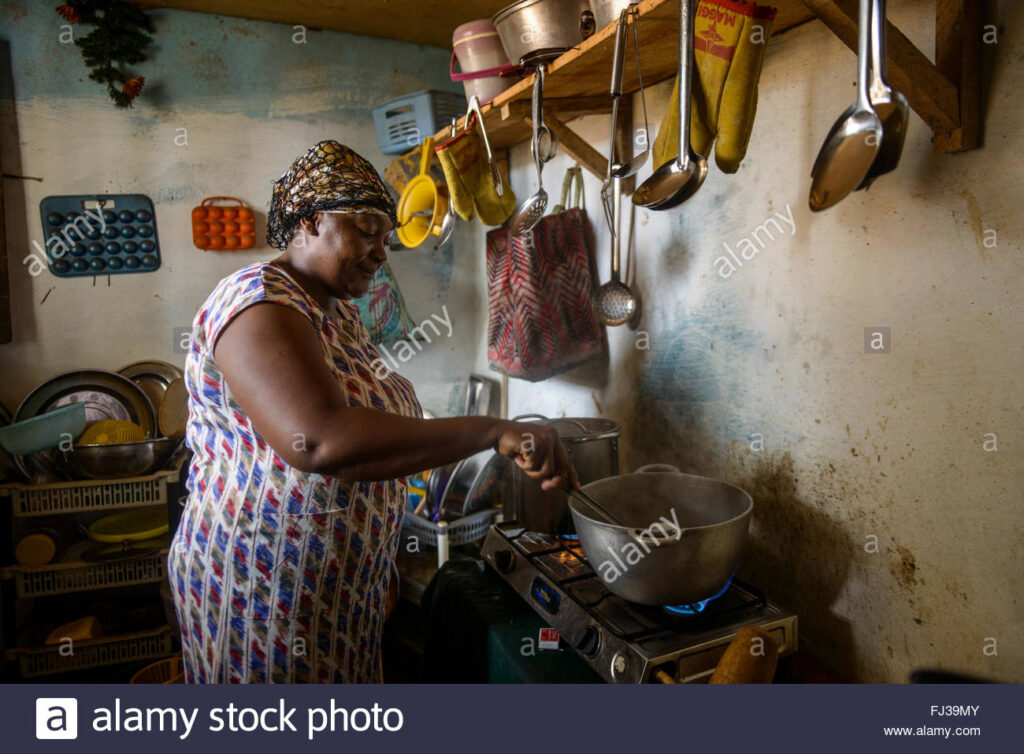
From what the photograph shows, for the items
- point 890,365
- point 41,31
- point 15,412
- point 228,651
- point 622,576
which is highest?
point 41,31

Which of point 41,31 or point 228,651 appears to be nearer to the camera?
point 228,651

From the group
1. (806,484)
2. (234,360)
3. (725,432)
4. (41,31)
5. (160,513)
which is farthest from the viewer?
(160,513)

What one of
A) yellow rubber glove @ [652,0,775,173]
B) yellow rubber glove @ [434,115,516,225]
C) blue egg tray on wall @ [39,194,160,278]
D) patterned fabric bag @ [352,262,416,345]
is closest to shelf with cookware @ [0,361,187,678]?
blue egg tray on wall @ [39,194,160,278]

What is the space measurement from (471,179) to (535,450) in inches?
44.8

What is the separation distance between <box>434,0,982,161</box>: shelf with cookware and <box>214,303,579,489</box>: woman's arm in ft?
2.64

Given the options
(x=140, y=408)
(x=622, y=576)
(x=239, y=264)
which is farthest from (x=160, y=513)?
(x=622, y=576)

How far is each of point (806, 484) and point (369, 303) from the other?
1754 mm

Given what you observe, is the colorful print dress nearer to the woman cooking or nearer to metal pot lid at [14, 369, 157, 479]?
the woman cooking

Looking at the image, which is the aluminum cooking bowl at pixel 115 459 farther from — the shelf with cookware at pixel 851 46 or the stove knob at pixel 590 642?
the stove knob at pixel 590 642

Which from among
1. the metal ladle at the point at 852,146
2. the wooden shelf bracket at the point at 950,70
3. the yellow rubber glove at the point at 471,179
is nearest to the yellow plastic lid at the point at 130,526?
the yellow rubber glove at the point at 471,179

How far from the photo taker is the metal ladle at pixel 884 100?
78cm

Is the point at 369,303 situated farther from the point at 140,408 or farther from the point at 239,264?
the point at 140,408

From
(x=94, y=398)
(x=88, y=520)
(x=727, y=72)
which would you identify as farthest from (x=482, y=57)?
(x=88, y=520)

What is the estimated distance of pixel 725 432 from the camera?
149 cm
